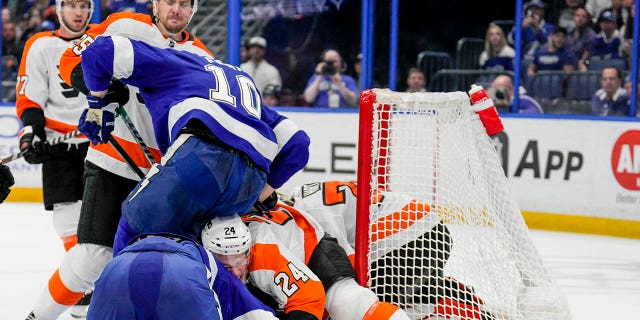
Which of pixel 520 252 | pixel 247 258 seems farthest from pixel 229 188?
pixel 520 252

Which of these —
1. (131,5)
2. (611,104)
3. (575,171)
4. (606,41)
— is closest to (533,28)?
(606,41)

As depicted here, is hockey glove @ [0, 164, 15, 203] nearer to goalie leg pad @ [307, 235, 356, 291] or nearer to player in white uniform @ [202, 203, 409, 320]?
player in white uniform @ [202, 203, 409, 320]

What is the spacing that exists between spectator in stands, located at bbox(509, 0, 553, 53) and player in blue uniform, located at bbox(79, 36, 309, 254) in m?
3.77

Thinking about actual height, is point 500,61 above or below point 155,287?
above

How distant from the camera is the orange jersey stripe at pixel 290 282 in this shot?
2414 mm

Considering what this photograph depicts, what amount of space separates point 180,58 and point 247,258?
59 cm

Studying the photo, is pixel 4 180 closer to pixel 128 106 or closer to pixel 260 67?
pixel 128 106

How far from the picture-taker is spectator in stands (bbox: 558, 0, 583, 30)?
245 inches

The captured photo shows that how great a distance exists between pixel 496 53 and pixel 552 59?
0.41 m

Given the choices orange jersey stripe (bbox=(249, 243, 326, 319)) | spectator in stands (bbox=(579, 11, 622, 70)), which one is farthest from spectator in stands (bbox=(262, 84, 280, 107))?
orange jersey stripe (bbox=(249, 243, 326, 319))

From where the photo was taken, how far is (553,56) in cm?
622

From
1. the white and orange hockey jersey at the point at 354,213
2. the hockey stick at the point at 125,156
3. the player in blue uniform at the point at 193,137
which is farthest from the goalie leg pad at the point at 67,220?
the white and orange hockey jersey at the point at 354,213

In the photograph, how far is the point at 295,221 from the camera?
2.69 m

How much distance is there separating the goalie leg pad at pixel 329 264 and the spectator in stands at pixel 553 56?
3837mm
